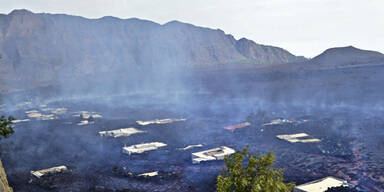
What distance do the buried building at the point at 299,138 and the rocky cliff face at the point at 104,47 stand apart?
350 feet

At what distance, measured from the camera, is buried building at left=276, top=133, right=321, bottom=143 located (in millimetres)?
35331

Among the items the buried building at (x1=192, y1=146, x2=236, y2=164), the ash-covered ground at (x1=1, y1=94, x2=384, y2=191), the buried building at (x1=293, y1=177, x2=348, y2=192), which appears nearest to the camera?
the buried building at (x1=293, y1=177, x2=348, y2=192)

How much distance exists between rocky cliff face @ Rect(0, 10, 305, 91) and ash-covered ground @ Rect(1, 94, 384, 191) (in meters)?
82.5

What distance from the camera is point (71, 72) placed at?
5295 inches

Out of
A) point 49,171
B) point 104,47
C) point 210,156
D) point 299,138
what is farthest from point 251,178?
point 104,47

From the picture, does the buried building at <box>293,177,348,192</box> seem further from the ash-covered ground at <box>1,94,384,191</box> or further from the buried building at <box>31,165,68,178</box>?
the buried building at <box>31,165,68,178</box>

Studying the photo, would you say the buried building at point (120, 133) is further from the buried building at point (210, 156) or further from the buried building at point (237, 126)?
the buried building at point (210, 156)

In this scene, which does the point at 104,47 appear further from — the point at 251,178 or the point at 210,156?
the point at 251,178

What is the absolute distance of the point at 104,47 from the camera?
160250 mm

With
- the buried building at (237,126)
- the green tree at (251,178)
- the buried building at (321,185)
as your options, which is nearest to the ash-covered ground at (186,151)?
the buried building at (237,126)

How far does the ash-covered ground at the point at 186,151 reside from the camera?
80.0 ft

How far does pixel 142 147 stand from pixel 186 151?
501cm

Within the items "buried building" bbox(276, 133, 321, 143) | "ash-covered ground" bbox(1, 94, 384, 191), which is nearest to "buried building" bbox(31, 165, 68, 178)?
"ash-covered ground" bbox(1, 94, 384, 191)

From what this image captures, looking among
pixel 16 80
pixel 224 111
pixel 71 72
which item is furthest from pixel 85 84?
pixel 224 111
